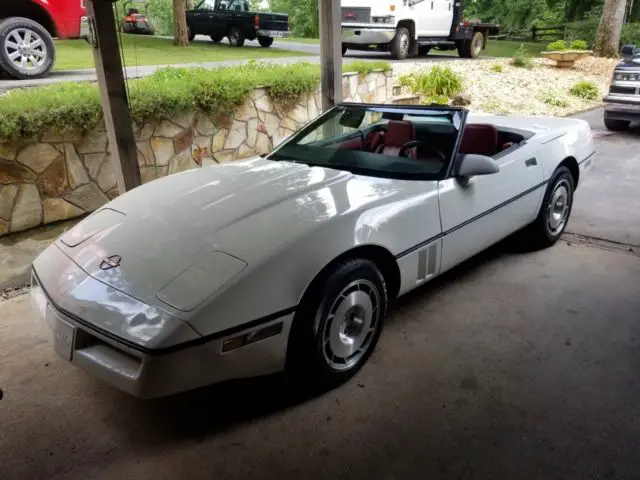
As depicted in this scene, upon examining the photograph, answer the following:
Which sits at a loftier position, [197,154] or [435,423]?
[197,154]

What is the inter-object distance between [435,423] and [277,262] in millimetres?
1025

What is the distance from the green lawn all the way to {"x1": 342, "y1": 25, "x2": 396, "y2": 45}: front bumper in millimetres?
1445

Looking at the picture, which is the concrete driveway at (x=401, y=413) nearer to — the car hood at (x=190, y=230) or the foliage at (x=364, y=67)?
the car hood at (x=190, y=230)

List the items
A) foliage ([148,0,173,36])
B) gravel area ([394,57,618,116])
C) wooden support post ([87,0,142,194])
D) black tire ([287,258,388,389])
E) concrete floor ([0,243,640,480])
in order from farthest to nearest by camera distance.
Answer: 1. gravel area ([394,57,618,116])
2. foliage ([148,0,173,36])
3. wooden support post ([87,0,142,194])
4. black tire ([287,258,388,389])
5. concrete floor ([0,243,640,480])

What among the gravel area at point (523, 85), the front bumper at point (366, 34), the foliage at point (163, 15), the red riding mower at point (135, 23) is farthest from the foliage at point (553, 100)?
the red riding mower at point (135, 23)

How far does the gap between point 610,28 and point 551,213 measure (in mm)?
14880

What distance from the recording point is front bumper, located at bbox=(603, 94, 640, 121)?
839cm

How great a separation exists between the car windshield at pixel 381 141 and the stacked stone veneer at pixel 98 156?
200cm

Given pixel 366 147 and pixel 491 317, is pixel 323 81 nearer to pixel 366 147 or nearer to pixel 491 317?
pixel 366 147

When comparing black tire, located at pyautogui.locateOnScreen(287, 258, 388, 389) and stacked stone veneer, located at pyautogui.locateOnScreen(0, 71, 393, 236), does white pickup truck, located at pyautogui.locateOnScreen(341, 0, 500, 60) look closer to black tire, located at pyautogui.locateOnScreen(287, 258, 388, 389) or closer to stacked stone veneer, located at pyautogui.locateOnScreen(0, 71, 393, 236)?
stacked stone veneer, located at pyautogui.locateOnScreen(0, 71, 393, 236)

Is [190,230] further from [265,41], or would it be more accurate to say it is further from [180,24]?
[265,41]

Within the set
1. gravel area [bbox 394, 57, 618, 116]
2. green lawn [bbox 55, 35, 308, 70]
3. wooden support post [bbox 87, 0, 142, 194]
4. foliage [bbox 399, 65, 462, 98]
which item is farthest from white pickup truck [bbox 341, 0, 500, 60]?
wooden support post [bbox 87, 0, 142, 194]

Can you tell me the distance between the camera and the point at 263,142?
20.7 feet

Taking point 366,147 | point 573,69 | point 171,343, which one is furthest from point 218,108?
point 573,69
